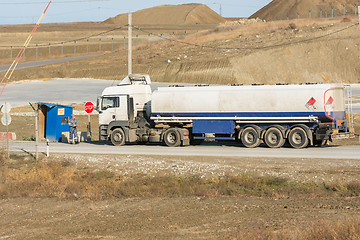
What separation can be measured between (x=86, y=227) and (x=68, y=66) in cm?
7598

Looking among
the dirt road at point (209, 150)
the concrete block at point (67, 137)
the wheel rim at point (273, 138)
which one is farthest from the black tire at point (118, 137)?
the wheel rim at point (273, 138)

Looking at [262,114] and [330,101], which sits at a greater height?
[330,101]

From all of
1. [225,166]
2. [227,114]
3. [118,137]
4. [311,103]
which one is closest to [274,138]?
[227,114]

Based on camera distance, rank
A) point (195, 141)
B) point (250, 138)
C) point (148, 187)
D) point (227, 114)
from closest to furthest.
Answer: point (148, 187) < point (227, 114) < point (250, 138) < point (195, 141)

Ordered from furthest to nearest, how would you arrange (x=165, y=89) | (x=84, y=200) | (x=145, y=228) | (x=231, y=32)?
(x=231, y=32) → (x=165, y=89) → (x=84, y=200) → (x=145, y=228)

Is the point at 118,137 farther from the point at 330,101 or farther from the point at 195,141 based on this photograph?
the point at 330,101

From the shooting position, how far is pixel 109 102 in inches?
1346

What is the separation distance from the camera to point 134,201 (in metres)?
20.1

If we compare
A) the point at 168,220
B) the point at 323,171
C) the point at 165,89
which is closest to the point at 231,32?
the point at 165,89

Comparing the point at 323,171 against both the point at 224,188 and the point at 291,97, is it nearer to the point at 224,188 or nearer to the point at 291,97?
the point at 224,188

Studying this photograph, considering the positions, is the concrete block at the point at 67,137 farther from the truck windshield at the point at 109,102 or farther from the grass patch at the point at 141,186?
the grass patch at the point at 141,186

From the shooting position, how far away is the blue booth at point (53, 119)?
3700 cm

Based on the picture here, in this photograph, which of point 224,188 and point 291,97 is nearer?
point 224,188

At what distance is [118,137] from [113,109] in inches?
65.3
